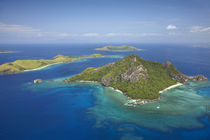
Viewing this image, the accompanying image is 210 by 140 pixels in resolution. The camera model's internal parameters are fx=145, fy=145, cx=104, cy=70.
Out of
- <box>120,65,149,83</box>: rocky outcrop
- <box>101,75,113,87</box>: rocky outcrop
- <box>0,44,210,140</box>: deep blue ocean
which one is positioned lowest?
<box>0,44,210,140</box>: deep blue ocean

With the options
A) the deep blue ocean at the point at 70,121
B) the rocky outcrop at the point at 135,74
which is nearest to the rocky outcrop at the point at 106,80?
the rocky outcrop at the point at 135,74

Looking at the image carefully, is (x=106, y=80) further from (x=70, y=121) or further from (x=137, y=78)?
(x=70, y=121)

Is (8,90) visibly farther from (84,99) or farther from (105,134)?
(105,134)

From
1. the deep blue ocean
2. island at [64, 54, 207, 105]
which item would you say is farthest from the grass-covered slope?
the deep blue ocean

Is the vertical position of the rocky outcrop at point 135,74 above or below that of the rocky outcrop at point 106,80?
above

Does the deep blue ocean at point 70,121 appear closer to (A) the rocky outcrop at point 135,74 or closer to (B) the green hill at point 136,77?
(B) the green hill at point 136,77

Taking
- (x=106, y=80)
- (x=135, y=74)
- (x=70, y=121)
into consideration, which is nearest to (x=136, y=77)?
(x=135, y=74)

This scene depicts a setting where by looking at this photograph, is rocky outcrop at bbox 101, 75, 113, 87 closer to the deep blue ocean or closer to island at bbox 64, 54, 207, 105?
island at bbox 64, 54, 207, 105
